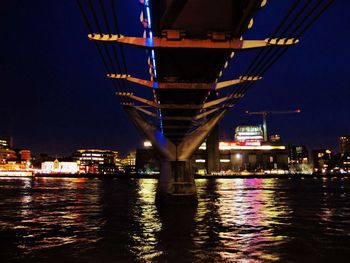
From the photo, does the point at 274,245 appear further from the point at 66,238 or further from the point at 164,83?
the point at 164,83

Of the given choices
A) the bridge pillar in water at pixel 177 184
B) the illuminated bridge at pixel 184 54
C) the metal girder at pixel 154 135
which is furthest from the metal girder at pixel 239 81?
the bridge pillar in water at pixel 177 184

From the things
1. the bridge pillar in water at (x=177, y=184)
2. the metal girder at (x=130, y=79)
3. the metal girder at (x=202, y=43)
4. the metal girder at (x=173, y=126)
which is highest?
the metal girder at (x=130, y=79)

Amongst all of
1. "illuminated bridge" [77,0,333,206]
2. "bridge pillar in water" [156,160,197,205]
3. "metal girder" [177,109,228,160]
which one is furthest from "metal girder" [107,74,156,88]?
"bridge pillar in water" [156,160,197,205]

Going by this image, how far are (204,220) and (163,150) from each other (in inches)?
436

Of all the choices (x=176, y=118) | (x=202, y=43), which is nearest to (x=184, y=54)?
(x=202, y=43)

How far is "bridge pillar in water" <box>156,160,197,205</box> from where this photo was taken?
129ft

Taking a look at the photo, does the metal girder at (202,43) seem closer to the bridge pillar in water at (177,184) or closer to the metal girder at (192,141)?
the metal girder at (192,141)

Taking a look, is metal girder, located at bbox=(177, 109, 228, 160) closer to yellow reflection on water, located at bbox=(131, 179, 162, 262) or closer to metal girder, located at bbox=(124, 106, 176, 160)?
metal girder, located at bbox=(124, 106, 176, 160)

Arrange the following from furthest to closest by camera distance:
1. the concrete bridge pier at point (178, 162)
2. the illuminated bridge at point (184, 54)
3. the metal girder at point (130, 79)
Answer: the concrete bridge pier at point (178, 162) → the metal girder at point (130, 79) → the illuminated bridge at point (184, 54)

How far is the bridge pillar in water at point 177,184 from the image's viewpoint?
129 ft

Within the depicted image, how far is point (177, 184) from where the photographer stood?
129 ft

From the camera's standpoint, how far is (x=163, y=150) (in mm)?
39438

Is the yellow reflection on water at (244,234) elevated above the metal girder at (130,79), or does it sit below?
below

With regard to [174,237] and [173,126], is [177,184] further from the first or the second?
[174,237]
